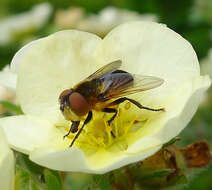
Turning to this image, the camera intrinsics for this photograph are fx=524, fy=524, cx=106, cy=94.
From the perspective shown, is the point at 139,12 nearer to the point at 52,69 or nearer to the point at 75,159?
the point at 52,69

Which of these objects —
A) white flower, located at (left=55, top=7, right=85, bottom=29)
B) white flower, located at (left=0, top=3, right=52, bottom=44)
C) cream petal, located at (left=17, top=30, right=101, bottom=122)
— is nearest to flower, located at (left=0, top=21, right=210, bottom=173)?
cream petal, located at (left=17, top=30, right=101, bottom=122)

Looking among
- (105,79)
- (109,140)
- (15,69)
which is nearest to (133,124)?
(109,140)

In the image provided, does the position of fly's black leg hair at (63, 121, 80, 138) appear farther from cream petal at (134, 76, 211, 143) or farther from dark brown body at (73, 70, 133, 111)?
cream petal at (134, 76, 211, 143)

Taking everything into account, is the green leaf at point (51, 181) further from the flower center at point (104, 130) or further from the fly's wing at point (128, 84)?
the fly's wing at point (128, 84)

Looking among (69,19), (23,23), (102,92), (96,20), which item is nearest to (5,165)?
(102,92)

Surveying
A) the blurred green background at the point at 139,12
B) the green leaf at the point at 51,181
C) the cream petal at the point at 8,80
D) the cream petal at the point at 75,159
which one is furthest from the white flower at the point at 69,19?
the cream petal at the point at 75,159

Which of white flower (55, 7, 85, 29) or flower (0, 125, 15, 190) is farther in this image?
white flower (55, 7, 85, 29)
